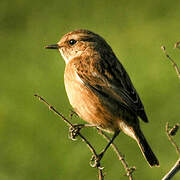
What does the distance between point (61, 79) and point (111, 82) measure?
13.0 feet

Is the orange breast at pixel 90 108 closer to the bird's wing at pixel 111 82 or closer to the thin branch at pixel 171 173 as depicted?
the bird's wing at pixel 111 82

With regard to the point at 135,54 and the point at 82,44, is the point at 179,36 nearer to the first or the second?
the point at 135,54

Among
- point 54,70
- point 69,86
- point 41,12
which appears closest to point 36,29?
point 41,12

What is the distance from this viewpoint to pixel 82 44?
729cm

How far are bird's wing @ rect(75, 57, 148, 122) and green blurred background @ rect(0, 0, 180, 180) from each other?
2.08 m

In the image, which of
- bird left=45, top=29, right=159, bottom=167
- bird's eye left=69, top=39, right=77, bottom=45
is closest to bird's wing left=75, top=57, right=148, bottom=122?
bird left=45, top=29, right=159, bottom=167

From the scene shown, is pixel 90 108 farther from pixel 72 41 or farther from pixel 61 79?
pixel 61 79

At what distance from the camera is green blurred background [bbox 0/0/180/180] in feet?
28.0

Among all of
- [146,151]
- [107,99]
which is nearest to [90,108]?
[107,99]

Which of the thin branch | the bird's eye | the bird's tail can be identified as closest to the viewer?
the thin branch

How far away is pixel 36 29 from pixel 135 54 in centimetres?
249

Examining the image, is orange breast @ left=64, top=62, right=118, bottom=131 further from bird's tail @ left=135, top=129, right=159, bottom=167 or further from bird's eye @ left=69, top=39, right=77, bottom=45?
bird's eye @ left=69, top=39, right=77, bottom=45

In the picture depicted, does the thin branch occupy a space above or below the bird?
below

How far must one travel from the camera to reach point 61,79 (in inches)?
406
